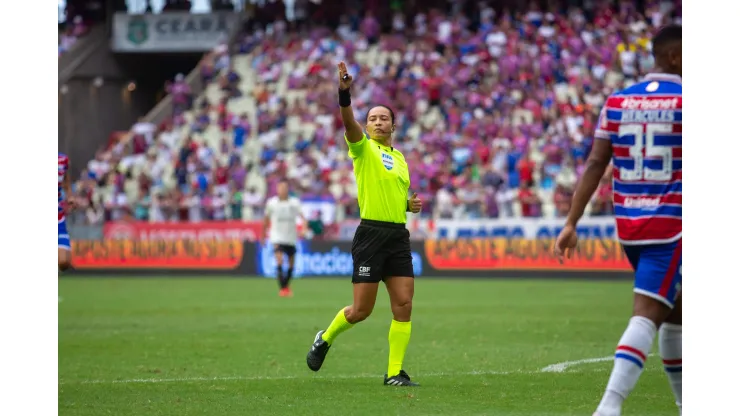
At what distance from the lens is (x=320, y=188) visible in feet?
109

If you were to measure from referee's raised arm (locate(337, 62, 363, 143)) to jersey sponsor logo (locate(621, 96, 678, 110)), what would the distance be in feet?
8.51

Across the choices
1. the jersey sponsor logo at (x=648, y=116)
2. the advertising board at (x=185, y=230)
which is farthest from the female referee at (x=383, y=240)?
the advertising board at (x=185, y=230)

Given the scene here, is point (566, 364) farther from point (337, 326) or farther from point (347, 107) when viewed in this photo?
point (347, 107)

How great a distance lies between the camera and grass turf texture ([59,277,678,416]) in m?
Result: 8.77

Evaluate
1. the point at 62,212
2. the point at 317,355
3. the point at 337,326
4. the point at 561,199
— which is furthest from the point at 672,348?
the point at 561,199

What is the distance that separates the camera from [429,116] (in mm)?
34719

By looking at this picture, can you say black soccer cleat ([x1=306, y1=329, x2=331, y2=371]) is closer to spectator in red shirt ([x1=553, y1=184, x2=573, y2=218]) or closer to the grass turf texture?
the grass turf texture

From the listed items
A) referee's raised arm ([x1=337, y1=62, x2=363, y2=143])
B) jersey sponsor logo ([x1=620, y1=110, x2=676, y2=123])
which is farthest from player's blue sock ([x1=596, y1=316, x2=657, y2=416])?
referee's raised arm ([x1=337, y1=62, x2=363, y2=143])

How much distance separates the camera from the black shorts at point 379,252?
976 centimetres

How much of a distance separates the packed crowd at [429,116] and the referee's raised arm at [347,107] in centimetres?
1967
